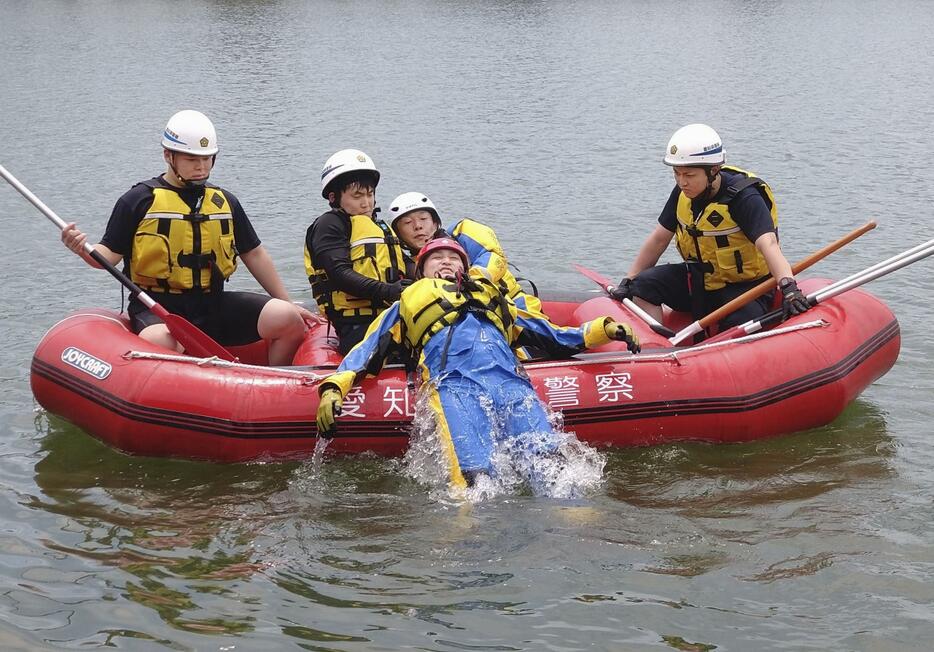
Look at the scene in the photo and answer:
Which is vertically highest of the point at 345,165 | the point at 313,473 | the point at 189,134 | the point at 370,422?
the point at 189,134

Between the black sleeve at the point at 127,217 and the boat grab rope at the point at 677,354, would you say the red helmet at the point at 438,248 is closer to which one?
the boat grab rope at the point at 677,354

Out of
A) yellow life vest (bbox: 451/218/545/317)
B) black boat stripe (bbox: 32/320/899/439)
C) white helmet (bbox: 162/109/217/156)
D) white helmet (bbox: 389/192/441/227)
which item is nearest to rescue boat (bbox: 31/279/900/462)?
black boat stripe (bbox: 32/320/899/439)

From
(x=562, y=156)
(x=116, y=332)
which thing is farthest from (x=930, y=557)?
(x=562, y=156)

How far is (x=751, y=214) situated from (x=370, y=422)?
2.39 metres

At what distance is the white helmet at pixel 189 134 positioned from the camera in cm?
612

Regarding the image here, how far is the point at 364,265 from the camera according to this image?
6328 mm

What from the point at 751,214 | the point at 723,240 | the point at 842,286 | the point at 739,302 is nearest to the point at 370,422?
the point at 739,302

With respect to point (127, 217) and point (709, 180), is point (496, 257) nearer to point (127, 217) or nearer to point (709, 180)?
point (709, 180)

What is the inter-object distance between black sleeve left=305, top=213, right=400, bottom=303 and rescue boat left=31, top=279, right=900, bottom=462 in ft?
1.38

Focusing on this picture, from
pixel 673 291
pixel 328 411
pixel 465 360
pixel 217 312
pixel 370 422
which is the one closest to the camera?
pixel 328 411

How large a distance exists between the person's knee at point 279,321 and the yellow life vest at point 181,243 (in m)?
0.32

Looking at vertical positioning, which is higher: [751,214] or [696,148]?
[696,148]

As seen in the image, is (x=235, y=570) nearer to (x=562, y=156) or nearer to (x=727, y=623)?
(x=727, y=623)

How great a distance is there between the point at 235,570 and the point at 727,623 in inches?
78.5
